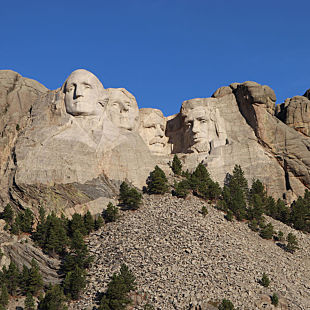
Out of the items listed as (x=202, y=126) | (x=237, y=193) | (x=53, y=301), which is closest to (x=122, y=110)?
(x=202, y=126)

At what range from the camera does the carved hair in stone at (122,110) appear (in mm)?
56844

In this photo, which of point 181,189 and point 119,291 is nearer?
point 119,291

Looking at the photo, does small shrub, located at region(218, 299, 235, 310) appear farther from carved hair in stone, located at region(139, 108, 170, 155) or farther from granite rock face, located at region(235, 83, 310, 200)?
carved hair in stone, located at region(139, 108, 170, 155)

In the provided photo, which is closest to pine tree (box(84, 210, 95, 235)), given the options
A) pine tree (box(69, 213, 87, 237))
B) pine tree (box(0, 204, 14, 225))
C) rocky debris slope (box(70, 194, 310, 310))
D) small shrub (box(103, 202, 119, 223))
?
pine tree (box(69, 213, 87, 237))

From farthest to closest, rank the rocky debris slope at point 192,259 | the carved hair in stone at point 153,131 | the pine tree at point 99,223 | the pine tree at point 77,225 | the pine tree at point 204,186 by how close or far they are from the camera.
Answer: the carved hair in stone at point 153,131
the pine tree at point 204,186
the pine tree at point 99,223
the pine tree at point 77,225
the rocky debris slope at point 192,259

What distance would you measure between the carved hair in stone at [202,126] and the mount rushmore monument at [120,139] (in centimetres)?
8

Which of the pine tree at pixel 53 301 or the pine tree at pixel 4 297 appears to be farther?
the pine tree at pixel 4 297

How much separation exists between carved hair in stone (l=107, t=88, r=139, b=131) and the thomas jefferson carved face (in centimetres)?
144

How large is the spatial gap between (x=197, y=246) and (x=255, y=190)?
1106 cm

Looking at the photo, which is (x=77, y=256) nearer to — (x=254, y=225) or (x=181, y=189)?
(x=181, y=189)

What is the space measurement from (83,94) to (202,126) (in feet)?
34.4

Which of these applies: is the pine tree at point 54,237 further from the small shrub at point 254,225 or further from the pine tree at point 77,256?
the small shrub at point 254,225

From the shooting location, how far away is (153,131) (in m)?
61.6

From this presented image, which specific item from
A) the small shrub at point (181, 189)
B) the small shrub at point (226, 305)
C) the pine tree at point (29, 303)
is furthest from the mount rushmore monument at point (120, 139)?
the small shrub at point (226, 305)
